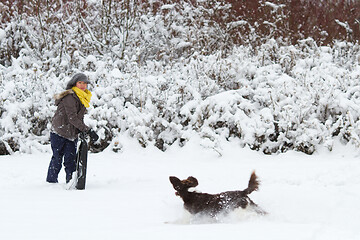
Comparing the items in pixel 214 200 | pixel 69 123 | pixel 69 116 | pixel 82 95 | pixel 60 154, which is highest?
pixel 82 95

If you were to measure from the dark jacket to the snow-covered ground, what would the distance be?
2.25ft

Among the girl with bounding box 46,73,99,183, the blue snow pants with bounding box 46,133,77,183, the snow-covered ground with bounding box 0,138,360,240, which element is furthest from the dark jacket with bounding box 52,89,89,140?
the snow-covered ground with bounding box 0,138,360,240

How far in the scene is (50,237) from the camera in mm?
2152

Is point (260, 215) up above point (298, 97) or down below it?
below

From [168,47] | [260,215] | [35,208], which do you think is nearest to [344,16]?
[168,47]

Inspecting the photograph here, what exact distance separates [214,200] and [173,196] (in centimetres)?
104

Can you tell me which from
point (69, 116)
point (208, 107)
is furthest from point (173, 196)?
point (208, 107)

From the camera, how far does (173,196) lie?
402 centimetres

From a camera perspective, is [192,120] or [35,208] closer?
[35,208]

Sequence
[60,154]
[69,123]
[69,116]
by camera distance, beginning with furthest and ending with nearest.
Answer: [60,154]
[69,123]
[69,116]

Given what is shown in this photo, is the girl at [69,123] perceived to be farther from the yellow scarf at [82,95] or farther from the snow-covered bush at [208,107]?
the snow-covered bush at [208,107]

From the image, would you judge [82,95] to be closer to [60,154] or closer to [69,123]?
[69,123]

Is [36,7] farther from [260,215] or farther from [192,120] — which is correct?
[260,215]

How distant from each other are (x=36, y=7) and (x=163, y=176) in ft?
23.6
